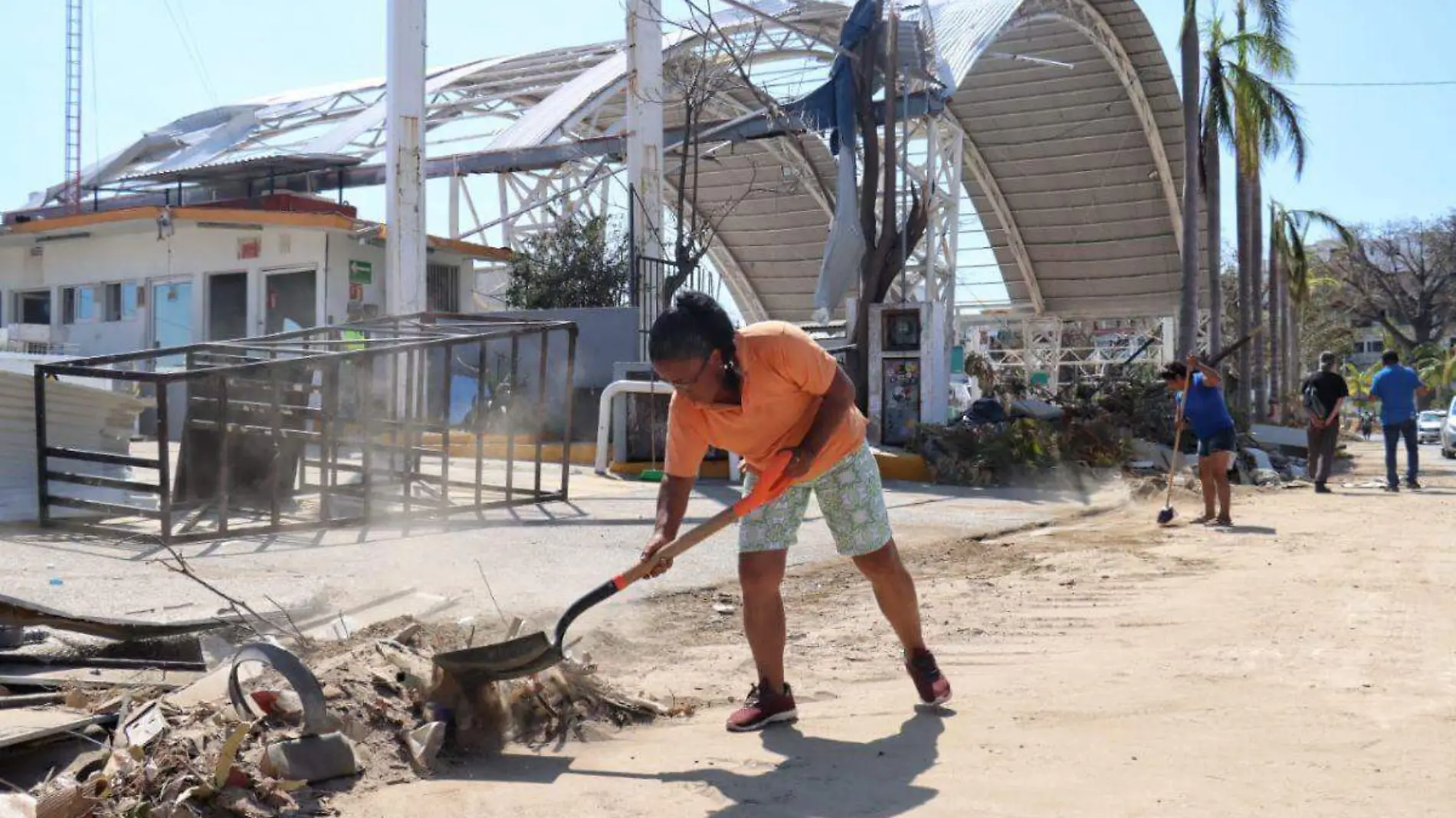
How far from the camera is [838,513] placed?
432 cm

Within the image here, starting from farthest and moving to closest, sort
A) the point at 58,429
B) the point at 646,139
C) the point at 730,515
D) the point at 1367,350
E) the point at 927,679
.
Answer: the point at 1367,350
the point at 646,139
the point at 58,429
the point at 927,679
the point at 730,515

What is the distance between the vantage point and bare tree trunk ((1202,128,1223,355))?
84.7 feet

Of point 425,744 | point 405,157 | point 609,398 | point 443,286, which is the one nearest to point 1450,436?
point 443,286

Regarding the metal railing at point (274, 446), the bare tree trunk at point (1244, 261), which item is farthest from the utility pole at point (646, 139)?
the bare tree trunk at point (1244, 261)

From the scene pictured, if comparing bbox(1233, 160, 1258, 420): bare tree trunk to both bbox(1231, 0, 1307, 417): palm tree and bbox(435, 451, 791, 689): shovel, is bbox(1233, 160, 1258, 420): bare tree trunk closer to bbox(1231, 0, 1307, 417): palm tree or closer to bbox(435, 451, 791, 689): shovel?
bbox(1231, 0, 1307, 417): palm tree

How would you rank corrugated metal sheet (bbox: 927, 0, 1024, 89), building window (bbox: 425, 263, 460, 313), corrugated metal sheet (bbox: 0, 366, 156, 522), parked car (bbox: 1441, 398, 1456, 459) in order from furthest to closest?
parked car (bbox: 1441, 398, 1456, 459) < building window (bbox: 425, 263, 460, 313) < corrugated metal sheet (bbox: 927, 0, 1024, 89) < corrugated metal sheet (bbox: 0, 366, 156, 522)

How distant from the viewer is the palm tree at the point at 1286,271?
1473 inches

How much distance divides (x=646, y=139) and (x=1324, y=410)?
30.5 ft

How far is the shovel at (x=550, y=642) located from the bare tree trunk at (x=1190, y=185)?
19.1m

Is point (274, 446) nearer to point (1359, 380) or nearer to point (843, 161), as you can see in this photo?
point (843, 161)

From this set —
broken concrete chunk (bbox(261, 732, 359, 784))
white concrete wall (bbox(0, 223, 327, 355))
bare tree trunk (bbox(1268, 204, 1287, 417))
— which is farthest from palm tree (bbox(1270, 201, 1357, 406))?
broken concrete chunk (bbox(261, 732, 359, 784))

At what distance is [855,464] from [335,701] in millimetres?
1827

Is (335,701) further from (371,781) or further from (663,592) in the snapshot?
(663,592)

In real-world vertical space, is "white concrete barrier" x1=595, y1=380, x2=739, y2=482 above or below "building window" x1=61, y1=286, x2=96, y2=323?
below
